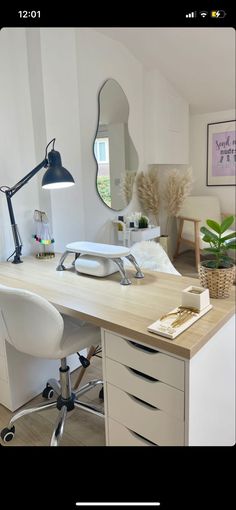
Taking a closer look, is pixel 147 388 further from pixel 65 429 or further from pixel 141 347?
pixel 65 429

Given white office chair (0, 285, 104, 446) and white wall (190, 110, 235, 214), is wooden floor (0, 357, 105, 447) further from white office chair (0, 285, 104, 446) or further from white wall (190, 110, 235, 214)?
white wall (190, 110, 235, 214)

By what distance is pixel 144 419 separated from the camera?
2.80ft

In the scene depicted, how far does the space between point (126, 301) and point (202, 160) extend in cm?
300

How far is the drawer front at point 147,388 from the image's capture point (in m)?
0.77

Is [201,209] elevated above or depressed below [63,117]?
below

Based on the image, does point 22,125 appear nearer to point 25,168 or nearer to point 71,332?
point 25,168

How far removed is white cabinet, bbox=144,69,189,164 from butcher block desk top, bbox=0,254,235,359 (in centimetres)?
195

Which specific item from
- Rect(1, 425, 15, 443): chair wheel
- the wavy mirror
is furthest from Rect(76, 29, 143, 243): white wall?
Rect(1, 425, 15, 443): chair wheel

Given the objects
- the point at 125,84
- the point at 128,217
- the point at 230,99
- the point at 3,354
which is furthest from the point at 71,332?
the point at 230,99

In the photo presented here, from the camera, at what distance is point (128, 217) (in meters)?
2.66

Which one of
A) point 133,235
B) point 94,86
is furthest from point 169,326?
point 94,86

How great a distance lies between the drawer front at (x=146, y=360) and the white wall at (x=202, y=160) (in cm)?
301
